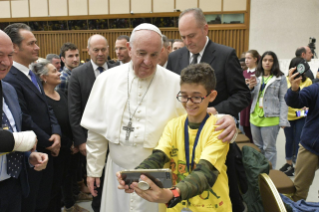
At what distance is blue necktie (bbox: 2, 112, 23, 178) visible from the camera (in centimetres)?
169

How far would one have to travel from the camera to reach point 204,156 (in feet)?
4.61

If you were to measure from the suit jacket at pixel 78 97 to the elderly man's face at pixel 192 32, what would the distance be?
1.40 m

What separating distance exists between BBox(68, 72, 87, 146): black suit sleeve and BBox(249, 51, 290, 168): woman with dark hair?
2.75m

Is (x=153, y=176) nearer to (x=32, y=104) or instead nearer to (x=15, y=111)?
(x=15, y=111)

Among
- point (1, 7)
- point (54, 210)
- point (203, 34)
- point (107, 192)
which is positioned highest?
point (1, 7)

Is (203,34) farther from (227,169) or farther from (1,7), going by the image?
(1,7)

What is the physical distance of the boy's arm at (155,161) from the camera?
1.42m

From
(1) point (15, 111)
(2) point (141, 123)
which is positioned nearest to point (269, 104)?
(2) point (141, 123)

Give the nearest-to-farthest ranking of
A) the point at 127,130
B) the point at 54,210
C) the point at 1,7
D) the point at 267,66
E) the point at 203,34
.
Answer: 1. the point at 127,130
2. the point at 203,34
3. the point at 54,210
4. the point at 267,66
5. the point at 1,7

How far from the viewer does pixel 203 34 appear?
2.23 m

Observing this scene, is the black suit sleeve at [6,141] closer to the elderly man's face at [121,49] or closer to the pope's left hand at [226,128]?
the pope's left hand at [226,128]

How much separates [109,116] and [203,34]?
1035 mm

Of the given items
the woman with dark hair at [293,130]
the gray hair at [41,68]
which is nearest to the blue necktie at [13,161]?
the gray hair at [41,68]

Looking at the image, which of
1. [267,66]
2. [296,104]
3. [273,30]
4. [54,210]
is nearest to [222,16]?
[273,30]
